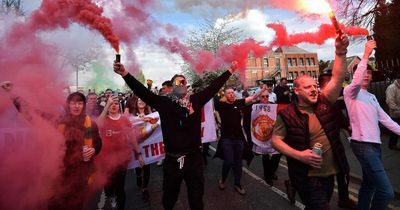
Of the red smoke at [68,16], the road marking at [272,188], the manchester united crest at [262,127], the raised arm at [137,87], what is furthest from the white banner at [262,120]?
the red smoke at [68,16]

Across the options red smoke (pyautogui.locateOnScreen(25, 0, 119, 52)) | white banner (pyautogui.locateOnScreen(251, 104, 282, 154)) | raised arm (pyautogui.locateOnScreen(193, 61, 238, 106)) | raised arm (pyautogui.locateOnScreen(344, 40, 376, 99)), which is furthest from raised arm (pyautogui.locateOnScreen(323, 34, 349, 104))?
white banner (pyautogui.locateOnScreen(251, 104, 282, 154))

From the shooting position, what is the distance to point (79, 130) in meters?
3.96

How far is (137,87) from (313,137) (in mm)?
2059

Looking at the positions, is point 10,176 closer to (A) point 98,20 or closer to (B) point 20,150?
(B) point 20,150

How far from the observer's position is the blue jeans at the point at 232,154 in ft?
21.4

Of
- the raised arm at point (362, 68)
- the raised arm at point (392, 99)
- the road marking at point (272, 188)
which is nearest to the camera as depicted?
the raised arm at point (362, 68)

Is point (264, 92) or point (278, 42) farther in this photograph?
point (264, 92)

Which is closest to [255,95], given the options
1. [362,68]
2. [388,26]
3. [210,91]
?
[210,91]

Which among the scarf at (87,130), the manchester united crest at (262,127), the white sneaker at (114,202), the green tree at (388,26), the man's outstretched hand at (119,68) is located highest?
the green tree at (388,26)

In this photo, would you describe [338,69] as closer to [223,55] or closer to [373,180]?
[373,180]

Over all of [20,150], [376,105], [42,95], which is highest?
[42,95]

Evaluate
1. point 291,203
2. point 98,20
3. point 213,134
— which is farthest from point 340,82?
point 213,134

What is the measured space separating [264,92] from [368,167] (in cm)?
357

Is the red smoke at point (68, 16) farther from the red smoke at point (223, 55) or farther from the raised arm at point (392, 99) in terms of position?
the raised arm at point (392, 99)
